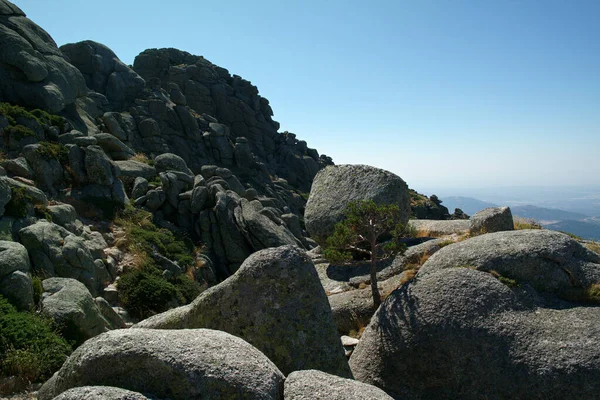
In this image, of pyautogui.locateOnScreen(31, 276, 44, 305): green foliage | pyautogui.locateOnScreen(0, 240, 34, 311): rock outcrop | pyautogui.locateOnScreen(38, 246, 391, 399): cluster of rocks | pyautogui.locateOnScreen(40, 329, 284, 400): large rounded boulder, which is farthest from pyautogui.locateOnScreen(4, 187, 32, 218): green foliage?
pyautogui.locateOnScreen(40, 329, 284, 400): large rounded boulder

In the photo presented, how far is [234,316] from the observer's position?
24.9ft

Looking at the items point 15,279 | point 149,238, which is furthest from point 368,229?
point 149,238

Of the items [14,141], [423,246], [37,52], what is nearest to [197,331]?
[423,246]

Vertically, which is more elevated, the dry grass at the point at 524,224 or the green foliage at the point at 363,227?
the green foliage at the point at 363,227

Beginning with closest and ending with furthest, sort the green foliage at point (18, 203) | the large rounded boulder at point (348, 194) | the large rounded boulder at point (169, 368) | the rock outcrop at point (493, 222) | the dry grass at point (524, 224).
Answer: the large rounded boulder at point (169, 368), the rock outcrop at point (493, 222), the large rounded boulder at point (348, 194), the dry grass at point (524, 224), the green foliage at point (18, 203)

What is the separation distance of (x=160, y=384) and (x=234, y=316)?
273 cm

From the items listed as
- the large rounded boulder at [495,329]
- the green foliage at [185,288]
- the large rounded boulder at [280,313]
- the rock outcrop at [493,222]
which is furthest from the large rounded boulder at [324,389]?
the green foliage at [185,288]

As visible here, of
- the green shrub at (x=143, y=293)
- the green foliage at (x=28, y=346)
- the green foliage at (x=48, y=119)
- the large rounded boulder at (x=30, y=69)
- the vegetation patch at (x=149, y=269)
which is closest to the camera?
the green foliage at (x=28, y=346)

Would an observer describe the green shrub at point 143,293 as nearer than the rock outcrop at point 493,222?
No

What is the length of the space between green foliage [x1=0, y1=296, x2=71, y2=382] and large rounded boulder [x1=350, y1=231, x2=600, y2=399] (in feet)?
25.0

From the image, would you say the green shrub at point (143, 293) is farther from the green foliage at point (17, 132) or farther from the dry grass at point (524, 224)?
the dry grass at point (524, 224)

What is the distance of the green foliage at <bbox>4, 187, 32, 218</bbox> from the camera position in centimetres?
1936

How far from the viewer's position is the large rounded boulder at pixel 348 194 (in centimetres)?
1562

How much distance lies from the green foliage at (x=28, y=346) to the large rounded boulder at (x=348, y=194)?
893cm
